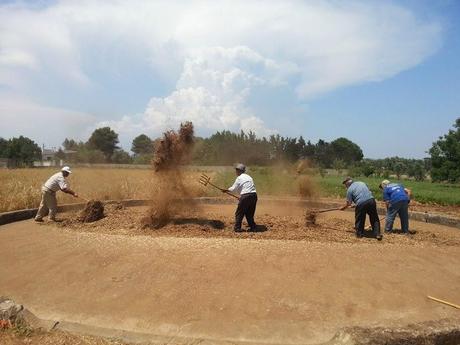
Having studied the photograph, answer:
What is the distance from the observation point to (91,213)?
1140cm

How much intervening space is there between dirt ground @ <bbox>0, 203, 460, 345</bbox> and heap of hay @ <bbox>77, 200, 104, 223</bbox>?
55.2 inches

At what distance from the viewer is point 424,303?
232 inches

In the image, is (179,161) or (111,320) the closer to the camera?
(111,320)

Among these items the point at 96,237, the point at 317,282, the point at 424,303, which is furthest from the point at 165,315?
the point at 96,237

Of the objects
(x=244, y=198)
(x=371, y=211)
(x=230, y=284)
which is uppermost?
(x=244, y=198)

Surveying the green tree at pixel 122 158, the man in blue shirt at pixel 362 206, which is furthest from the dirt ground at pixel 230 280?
the green tree at pixel 122 158

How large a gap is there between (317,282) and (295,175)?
34.7 ft

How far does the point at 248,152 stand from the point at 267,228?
10.4 metres

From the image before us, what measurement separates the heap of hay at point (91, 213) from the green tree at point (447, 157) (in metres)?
40.4

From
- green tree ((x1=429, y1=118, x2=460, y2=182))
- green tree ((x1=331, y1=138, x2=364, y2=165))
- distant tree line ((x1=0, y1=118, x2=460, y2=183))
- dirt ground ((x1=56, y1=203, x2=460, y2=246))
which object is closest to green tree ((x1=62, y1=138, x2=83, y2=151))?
distant tree line ((x1=0, y1=118, x2=460, y2=183))

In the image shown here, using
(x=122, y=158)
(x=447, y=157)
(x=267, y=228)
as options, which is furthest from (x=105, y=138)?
(x=267, y=228)

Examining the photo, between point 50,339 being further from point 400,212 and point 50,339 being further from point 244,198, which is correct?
point 400,212

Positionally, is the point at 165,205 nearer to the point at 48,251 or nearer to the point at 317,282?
the point at 48,251

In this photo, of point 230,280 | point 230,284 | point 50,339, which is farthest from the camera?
point 230,280
